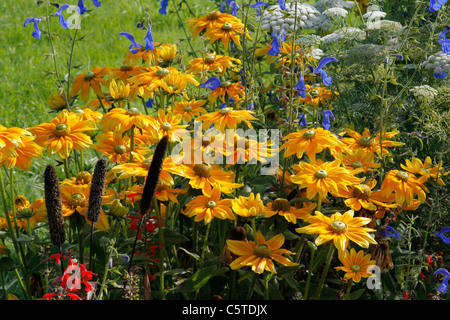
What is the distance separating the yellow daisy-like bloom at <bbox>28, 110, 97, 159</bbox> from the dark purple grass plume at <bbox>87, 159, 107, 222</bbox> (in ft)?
1.30

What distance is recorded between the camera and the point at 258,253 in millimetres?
1638

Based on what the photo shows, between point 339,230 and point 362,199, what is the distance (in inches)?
12.7

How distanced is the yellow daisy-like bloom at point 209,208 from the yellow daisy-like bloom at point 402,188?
53 cm

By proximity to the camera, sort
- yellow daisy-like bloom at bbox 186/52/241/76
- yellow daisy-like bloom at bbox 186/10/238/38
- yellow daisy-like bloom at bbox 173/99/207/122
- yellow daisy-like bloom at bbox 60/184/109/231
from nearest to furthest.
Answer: yellow daisy-like bloom at bbox 60/184/109/231, yellow daisy-like bloom at bbox 173/99/207/122, yellow daisy-like bloom at bbox 186/52/241/76, yellow daisy-like bloom at bbox 186/10/238/38

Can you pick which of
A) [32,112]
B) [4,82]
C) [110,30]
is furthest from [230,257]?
[110,30]

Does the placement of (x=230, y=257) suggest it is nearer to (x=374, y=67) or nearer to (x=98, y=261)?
(x=98, y=261)

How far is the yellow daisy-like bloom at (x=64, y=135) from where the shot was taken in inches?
71.9

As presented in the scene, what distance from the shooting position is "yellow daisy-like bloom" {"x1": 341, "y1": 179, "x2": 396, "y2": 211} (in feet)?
5.94

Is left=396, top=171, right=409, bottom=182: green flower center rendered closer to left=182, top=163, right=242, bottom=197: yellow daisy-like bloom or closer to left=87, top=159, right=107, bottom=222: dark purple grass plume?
left=182, top=163, right=242, bottom=197: yellow daisy-like bloom

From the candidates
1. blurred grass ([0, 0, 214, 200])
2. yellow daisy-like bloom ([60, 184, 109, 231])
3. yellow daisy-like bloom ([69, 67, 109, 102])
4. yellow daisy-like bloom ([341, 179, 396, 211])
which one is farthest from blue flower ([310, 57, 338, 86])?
blurred grass ([0, 0, 214, 200])

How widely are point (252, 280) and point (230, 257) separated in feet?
0.35

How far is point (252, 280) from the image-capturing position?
1.76m

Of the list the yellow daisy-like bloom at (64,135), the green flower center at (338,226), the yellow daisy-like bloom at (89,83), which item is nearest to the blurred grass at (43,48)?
the yellow daisy-like bloom at (89,83)

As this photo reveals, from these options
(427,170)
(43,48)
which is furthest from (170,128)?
(43,48)
